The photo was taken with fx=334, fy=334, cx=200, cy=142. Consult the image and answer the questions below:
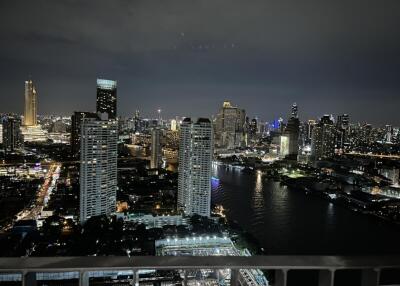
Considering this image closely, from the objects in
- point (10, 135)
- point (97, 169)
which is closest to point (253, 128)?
point (10, 135)

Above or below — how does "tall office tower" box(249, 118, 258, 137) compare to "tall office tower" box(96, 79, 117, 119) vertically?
below

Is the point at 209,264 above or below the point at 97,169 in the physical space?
above

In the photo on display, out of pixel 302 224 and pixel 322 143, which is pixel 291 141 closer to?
pixel 322 143

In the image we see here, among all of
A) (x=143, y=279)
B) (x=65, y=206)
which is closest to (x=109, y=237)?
(x=143, y=279)

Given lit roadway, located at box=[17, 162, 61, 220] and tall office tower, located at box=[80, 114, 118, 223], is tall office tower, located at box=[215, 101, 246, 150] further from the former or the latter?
tall office tower, located at box=[80, 114, 118, 223]

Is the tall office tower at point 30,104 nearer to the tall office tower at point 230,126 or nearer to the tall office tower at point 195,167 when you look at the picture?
the tall office tower at point 230,126

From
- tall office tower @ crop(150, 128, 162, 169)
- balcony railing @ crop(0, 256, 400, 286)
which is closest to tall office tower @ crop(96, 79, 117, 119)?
tall office tower @ crop(150, 128, 162, 169)
